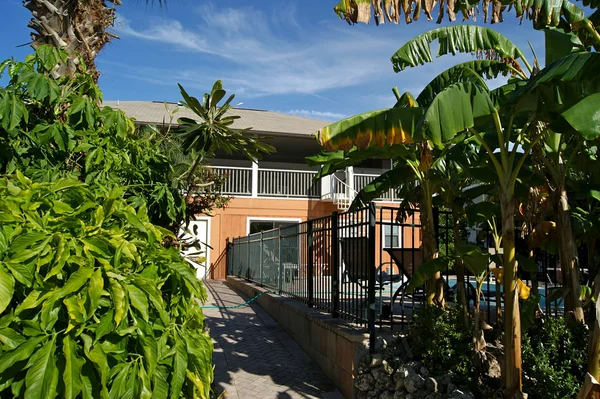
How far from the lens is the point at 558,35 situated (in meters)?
5.23

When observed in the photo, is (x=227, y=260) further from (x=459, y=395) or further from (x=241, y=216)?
(x=459, y=395)

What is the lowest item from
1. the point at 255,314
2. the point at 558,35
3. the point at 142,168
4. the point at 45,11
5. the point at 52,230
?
the point at 255,314

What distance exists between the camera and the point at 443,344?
211 inches

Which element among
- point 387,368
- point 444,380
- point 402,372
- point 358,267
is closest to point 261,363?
point 358,267

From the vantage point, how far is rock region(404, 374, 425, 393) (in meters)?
5.07

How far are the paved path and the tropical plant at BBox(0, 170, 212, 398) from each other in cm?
378

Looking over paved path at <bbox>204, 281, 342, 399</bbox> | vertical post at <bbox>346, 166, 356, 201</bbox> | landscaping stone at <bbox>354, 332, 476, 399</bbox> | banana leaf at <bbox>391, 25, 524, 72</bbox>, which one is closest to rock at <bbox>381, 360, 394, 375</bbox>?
landscaping stone at <bbox>354, 332, 476, 399</bbox>

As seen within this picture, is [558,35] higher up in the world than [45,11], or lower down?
lower down

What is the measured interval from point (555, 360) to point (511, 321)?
1022 mm

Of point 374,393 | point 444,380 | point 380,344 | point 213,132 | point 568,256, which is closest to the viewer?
point 444,380

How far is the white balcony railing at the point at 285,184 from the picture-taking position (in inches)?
853

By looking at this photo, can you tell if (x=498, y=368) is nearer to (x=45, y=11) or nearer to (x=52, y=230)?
(x=52, y=230)

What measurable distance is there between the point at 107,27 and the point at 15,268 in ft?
15.5

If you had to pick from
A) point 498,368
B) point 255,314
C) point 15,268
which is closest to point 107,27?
point 15,268
